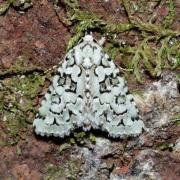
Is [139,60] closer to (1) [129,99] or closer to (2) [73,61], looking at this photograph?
(1) [129,99]

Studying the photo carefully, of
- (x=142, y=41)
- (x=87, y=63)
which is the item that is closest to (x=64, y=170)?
(x=87, y=63)

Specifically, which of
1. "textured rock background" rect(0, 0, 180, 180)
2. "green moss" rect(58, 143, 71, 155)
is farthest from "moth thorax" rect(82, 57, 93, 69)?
"green moss" rect(58, 143, 71, 155)

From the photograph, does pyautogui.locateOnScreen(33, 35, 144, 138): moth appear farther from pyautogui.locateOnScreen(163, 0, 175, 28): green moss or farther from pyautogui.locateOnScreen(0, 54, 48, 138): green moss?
pyautogui.locateOnScreen(163, 0, 175, 28): green moss

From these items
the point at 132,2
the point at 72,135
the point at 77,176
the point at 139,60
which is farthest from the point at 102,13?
the point at 77,176

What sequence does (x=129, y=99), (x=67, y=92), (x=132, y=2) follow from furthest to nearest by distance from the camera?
(x=67, y=92) → (x=129, y=99) → (x=132, y=2)

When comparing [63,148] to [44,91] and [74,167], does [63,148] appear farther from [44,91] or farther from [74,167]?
[44,91]
